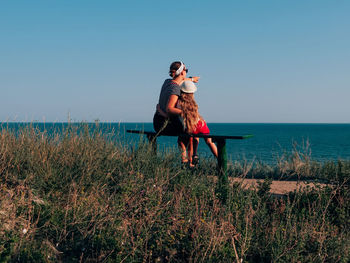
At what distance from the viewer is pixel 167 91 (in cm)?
646

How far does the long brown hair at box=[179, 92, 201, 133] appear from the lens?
6.32 m

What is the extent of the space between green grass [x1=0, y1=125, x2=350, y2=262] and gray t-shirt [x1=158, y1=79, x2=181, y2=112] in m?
0.94

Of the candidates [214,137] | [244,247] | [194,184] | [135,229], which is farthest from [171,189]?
[244,247]

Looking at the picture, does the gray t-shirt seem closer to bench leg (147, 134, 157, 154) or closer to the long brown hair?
the long brown hair

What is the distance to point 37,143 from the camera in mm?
5953

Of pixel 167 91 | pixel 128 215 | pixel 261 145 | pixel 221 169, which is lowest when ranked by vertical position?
pixel 261 145

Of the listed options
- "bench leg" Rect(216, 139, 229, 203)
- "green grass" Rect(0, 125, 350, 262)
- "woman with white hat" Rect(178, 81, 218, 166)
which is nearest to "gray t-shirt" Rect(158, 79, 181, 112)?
"woman with white hat" Rect(178, 81, 218, 166)

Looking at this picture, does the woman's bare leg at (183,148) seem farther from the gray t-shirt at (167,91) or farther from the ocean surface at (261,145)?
the gray t-shirt at (167,91)

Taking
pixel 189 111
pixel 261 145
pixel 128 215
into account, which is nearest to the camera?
pixel 128 215

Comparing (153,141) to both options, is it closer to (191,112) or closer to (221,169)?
(191,112)

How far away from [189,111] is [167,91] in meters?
0.56

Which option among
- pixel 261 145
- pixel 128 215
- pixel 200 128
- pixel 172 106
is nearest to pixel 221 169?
pixel 200 128

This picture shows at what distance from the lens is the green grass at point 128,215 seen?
359 cm

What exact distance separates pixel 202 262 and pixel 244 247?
0.50 metres
